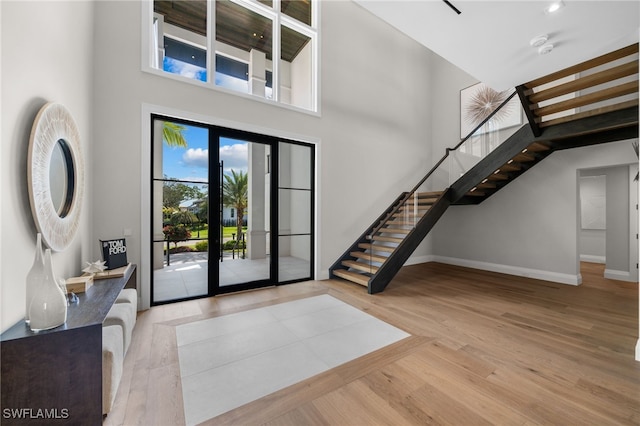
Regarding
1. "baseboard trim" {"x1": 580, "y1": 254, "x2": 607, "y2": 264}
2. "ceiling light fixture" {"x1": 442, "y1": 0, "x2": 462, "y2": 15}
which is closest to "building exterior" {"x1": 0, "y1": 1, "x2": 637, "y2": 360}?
"baseboard trim" {"x1": 580, "y1": 254, "x2": 607, "y2": 264}

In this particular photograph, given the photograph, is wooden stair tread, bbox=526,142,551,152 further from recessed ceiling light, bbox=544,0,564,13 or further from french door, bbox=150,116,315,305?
french door, bbox=150,116,315,305

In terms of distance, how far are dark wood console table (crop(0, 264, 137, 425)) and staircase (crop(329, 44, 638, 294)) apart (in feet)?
12.0

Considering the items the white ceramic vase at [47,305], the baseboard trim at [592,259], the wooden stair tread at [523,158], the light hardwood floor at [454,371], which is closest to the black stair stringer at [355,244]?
the light hardwood floor at [454,371]

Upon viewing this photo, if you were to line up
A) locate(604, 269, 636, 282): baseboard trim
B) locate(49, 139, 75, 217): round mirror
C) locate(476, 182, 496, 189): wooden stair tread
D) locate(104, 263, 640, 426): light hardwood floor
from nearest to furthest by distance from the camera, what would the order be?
locate(104, 263, 640, 426): light hardwood floor → locate(49, 139, 75, 217): round mirror → locate(604, 269, 636, 282): baseboard trim → locate(476, 182, 496, 189): wooden stair tread

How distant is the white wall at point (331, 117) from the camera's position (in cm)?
A: 344

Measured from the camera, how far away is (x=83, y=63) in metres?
2.99

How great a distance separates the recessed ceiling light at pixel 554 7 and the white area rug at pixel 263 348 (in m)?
3.43

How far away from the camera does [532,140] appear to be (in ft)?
14.4

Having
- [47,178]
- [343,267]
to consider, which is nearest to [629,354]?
[343,267]

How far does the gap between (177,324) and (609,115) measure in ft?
21.5

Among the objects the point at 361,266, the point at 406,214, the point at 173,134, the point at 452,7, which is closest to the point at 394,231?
the point at 406,214

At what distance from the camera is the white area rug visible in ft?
6.59

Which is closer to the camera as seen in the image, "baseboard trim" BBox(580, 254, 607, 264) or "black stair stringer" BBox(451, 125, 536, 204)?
"black stair stringer" BBox(451, 125, 536, 204)

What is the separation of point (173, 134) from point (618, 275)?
349 inches
